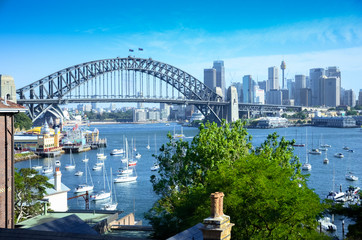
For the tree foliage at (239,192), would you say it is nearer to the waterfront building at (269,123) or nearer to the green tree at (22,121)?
the green tree at (22,121)

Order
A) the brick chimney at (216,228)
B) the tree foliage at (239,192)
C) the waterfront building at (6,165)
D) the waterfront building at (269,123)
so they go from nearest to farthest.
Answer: the brick chimney at (216,228) < the waterfront building at (6,165) < the tree foliage at (239,192) < the waterfront building at (269,123)

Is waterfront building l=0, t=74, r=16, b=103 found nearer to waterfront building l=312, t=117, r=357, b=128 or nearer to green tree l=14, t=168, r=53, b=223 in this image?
green tree l=14, t=168, r=53, b=223

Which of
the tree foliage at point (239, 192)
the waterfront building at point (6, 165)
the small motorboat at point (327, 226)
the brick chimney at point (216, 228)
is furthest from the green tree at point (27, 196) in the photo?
the small motorboat at point (327, 226)

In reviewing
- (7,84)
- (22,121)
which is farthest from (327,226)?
(7,84)

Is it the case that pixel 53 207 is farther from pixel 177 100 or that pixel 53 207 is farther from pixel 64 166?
pixel 177 100

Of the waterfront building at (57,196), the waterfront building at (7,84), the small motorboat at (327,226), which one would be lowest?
the small motorboat at (327,226)

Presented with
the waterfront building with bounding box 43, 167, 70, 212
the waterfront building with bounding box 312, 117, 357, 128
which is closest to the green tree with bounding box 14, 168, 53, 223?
the waterfront building with bounding box 43, 167, 70, 212

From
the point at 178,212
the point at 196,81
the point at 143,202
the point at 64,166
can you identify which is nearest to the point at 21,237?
the point at 178,212
